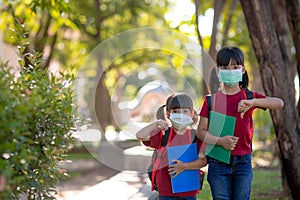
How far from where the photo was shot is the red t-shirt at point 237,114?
4527mm

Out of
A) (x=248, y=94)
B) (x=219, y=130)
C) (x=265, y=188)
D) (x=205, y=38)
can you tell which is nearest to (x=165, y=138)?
(x=219, y=130)

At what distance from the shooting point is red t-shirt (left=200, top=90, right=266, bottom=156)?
14.9ft

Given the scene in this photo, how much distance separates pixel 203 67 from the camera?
745 centimetres

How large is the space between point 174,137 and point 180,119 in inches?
8.0

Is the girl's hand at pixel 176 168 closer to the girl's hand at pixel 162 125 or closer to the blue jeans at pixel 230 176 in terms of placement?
the blue jeans at pixel 230 176

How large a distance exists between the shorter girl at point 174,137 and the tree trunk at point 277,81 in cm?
261

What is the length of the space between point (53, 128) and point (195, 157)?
4.13ft

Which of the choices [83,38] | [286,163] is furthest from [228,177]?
[83,38]

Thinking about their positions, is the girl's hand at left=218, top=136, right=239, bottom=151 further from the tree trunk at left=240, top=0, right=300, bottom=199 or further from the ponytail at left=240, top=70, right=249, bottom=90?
the tree trunk at left=240, top=0, right=300, bottom=199

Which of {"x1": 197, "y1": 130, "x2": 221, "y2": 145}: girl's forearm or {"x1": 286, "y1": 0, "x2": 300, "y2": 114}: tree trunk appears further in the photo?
{"x1": 286, "y1": 0, "x2": 300, "y2": 114}: tree trunk

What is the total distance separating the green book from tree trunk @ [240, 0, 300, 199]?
2.53 metres

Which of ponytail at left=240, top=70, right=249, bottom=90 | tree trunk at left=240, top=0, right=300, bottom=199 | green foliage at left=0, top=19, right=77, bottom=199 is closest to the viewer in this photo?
green foliage at left=0, top=19, right=77, bottom=199

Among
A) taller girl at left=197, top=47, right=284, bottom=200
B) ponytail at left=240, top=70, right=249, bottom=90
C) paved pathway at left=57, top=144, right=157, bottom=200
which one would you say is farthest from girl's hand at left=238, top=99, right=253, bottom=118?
paved pathway at left=57, top=144, right=157, bottom=200

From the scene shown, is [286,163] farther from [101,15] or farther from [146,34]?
[146,34]
